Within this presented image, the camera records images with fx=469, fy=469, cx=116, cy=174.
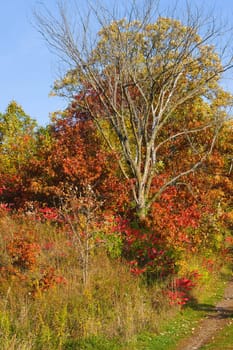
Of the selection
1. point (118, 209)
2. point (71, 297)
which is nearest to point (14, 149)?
point (118, 209)

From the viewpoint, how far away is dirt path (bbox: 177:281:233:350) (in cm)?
1052

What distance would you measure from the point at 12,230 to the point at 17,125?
557 inches

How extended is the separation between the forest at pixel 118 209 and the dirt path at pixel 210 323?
64 cm

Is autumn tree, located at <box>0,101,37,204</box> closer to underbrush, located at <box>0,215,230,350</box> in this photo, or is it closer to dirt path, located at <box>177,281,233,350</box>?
underbrush, located at <box>0,215,230,350</box>

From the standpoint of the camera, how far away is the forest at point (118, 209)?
10.5 metres

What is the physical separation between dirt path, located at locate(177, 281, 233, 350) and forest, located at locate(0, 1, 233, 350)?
64 centimetres

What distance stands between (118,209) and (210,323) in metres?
6.40

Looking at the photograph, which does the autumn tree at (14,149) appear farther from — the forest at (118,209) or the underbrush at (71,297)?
the underbrush at (71,297)

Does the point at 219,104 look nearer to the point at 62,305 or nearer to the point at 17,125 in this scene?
the point at 17,125

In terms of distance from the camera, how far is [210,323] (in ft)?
39.9

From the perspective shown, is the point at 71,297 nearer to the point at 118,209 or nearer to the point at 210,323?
the point at 210,323

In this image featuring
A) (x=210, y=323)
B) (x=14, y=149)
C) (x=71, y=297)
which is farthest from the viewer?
(x=14, y=149)

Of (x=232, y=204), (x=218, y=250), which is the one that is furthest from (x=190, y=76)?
(x=218, y=250)

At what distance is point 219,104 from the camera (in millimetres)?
25016
